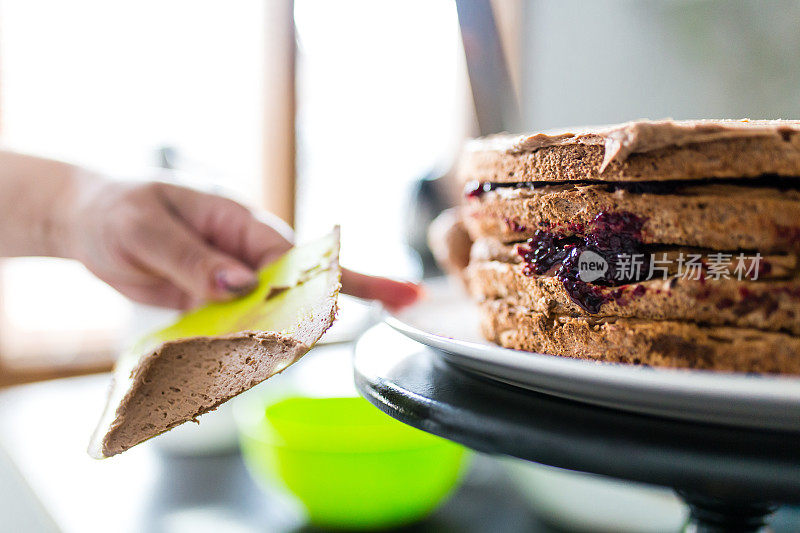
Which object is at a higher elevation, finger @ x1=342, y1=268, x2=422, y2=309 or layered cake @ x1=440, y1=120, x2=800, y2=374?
layered cake @ x1=440, y1=120, x2=800, y2=374

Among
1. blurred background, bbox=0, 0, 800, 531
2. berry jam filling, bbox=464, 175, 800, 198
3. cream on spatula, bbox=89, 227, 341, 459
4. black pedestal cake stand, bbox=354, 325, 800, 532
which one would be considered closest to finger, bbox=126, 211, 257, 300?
blurred background, bbox=0, 0, 800, 531

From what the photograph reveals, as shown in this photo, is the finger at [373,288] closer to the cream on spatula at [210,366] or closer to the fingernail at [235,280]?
the fingernail at [235,280]

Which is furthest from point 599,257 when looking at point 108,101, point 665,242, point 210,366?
point 108,101

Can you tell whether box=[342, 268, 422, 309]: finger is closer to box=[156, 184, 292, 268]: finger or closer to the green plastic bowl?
box=[156, 184, 292, 268]: finger

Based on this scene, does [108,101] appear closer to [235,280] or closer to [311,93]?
[311,93]

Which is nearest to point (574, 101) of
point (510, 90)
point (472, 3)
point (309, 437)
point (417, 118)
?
point (510, 90)

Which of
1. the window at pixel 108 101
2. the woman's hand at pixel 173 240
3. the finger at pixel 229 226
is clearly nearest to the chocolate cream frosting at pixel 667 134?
the woman's hand at pixel 173 240
